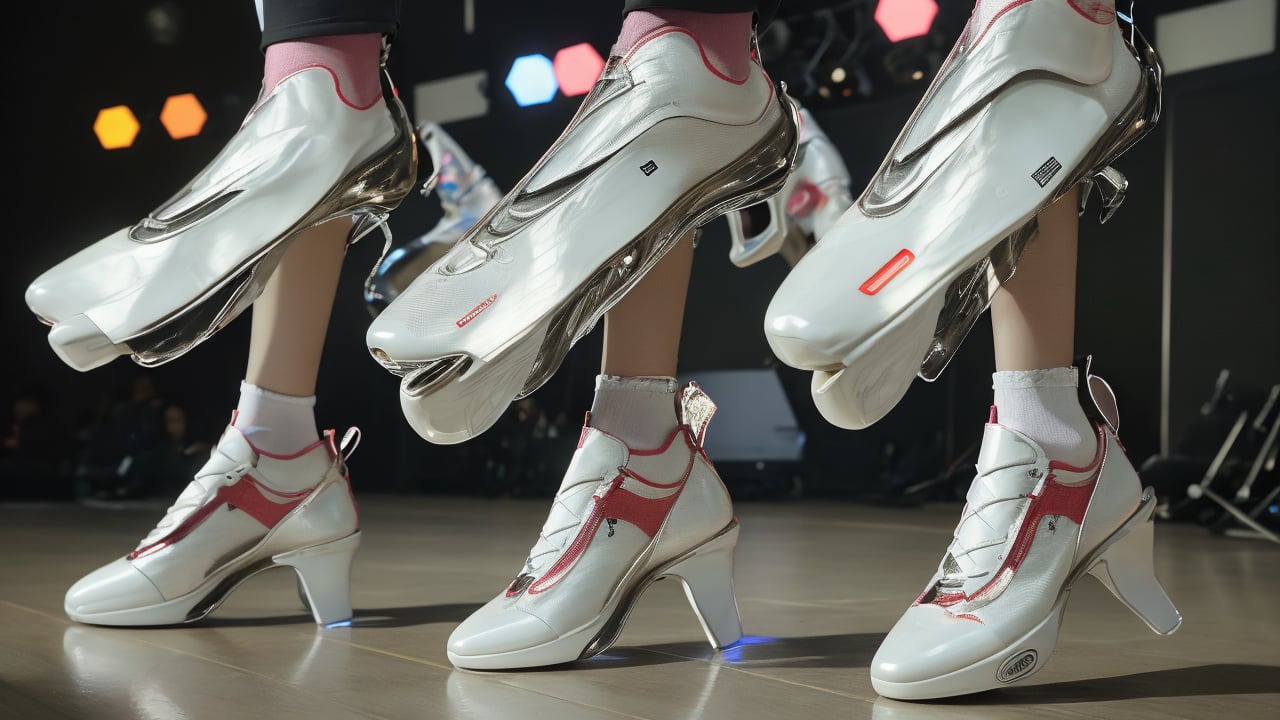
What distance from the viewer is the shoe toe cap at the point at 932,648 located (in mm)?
829

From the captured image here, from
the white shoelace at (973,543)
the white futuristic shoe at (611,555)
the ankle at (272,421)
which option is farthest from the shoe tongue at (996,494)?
the ankle at (272,421)

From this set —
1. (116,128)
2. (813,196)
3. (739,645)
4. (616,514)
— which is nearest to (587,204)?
(616,514)

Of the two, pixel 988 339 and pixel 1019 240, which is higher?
pixel 1019 240

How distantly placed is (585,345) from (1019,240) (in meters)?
5.52

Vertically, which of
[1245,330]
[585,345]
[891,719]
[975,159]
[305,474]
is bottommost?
[585,345]

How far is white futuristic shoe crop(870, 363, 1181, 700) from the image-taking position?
2.76 ft

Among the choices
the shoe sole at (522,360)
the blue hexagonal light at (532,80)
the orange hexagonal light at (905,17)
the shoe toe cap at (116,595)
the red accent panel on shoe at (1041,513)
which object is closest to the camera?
the shoe sole at (522,360)

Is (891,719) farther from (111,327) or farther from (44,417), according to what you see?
(44,417)

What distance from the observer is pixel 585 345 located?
630 centimetres

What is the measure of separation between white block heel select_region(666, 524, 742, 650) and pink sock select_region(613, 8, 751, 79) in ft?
1.32

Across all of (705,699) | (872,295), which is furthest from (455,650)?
(872,295)

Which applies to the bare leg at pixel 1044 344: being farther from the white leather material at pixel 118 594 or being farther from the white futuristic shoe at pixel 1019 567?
the white leather material at pixel 118 594

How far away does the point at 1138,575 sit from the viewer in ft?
3.19

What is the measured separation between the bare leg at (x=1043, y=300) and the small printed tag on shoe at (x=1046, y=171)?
0.67ft
